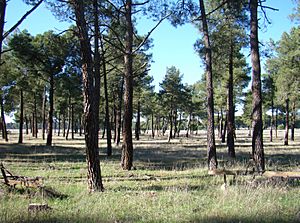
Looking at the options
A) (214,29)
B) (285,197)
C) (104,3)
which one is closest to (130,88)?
(104,3)

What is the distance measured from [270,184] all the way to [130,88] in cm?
802

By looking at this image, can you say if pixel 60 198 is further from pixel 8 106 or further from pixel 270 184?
pixel 8 106

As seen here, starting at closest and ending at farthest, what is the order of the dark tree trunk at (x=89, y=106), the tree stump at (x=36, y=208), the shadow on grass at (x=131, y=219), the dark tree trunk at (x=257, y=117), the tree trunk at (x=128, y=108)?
the shadow on grass at (x=131, y=219) → the tree stump at (x=36, y=208) → the dark tree trunk at (x=89, y=106) → the dark tree trunk at (x=257, y=117) → the tree trunk at (x=128, y=108)

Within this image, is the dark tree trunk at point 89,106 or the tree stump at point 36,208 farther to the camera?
the dark tree trunk at point 89,106

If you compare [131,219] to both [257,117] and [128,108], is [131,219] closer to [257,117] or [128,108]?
[257,117]

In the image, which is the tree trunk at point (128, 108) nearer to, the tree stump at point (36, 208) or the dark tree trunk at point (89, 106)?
the dark tree trunk at point (89, 106)

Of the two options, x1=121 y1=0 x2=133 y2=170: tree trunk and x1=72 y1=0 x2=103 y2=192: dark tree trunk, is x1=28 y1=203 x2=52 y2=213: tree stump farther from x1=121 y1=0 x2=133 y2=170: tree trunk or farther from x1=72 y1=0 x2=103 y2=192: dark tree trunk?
x1=121 y1=0 x2=133 y2=170: tree trunk

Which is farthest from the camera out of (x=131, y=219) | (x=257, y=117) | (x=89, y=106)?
(x=257, y=117)

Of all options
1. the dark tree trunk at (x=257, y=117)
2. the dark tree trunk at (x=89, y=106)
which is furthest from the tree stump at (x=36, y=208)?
the dark tree trunk at (x=257, y=117)

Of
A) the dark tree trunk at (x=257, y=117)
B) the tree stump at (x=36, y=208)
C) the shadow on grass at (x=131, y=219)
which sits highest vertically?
the dark tree trunk at (x=257, y=117)

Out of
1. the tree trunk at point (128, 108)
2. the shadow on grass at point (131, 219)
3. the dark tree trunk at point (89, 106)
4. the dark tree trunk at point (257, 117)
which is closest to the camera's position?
the shadow on grass at point (131, 219)

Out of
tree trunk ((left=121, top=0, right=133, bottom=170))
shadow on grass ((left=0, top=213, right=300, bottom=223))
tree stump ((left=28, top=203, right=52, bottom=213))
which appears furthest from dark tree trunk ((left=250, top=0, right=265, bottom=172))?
tree stump ((left=28, top=203, right=52, bottom=213))

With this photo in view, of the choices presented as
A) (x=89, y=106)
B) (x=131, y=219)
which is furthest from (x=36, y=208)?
(x=89, y=106)

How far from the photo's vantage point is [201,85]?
5406 centimetres
